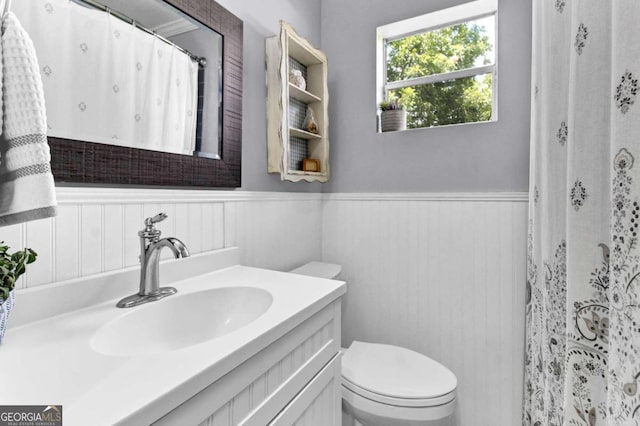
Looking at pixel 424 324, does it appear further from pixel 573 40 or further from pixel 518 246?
pixel 573 40

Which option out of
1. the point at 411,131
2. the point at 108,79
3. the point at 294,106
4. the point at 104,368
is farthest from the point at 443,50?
the point at 104,368

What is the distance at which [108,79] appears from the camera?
848 mm

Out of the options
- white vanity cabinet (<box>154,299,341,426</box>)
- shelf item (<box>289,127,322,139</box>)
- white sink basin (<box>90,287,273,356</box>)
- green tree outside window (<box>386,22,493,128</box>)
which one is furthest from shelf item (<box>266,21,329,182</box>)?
white vanity cabinet (<box>154,299,341,426</box>)

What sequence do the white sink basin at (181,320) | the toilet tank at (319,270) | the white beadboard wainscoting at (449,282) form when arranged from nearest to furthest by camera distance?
the white sink basin at (181,320)
the white beadboard wainscoting at (449,282)
the toilet tank at (319,270)

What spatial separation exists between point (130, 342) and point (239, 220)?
24.6 inches

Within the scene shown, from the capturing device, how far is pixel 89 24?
2.64 feet

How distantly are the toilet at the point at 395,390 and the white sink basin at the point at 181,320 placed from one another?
1.93 feet

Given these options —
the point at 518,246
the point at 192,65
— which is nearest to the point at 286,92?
the point at 192,65

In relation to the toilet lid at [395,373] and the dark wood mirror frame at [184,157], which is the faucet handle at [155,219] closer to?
the dark wood mirror frame at [184,157]

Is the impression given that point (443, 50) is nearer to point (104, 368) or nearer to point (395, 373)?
point (395, 373)

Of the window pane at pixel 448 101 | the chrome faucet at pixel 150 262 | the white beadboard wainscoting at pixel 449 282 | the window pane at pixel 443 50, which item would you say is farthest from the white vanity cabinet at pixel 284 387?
the window pane at pixel 443 50

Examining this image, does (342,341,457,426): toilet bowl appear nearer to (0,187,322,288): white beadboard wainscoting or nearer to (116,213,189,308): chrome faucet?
(0,187,322,288): white beadboard wainscoting

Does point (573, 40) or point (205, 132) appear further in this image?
point (205, 132)

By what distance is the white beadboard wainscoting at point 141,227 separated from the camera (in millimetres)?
743
